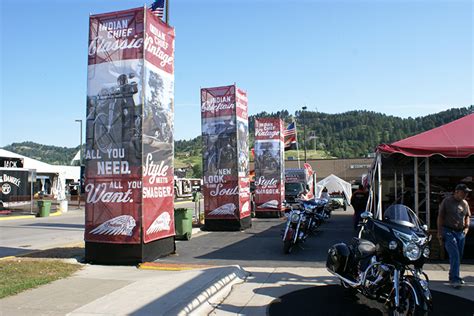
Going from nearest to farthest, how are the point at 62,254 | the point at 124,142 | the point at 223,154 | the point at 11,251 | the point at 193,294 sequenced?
the point at 193,294
the point at 124,142
the point at 62,254
the point at 11,251
the point at 223,154

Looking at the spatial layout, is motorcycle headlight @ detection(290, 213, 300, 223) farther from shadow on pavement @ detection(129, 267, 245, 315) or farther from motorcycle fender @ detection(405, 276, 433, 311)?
motorcycle fender @ detection(405, 276, 433, 311)

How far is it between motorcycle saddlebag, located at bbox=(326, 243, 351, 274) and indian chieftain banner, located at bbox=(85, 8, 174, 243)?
13.9ft

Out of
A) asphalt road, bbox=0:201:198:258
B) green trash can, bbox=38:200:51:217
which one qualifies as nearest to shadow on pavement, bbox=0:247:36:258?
asphalt road, bbox=0:201:198:258

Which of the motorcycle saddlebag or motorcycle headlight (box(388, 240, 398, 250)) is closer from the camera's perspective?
motorcycle headlight (box(388, 240, 398, 250))

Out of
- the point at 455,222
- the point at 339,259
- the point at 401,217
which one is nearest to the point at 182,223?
the point at 339,259

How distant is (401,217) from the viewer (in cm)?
568

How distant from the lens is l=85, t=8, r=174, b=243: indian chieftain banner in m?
9.23

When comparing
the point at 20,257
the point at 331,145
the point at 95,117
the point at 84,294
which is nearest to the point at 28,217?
the point at 20,257

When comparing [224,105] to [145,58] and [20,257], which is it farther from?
[20,257]

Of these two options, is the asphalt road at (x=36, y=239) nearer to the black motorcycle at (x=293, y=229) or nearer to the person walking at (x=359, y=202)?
the black motorcycle at (x=293, y=229)

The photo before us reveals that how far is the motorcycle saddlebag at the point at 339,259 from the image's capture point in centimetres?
634

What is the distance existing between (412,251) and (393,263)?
0.31 meters

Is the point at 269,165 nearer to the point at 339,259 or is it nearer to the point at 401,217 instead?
the point at 339,259

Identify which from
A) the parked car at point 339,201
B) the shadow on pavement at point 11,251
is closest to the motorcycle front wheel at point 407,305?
the shadow on pavement at point 11,251
